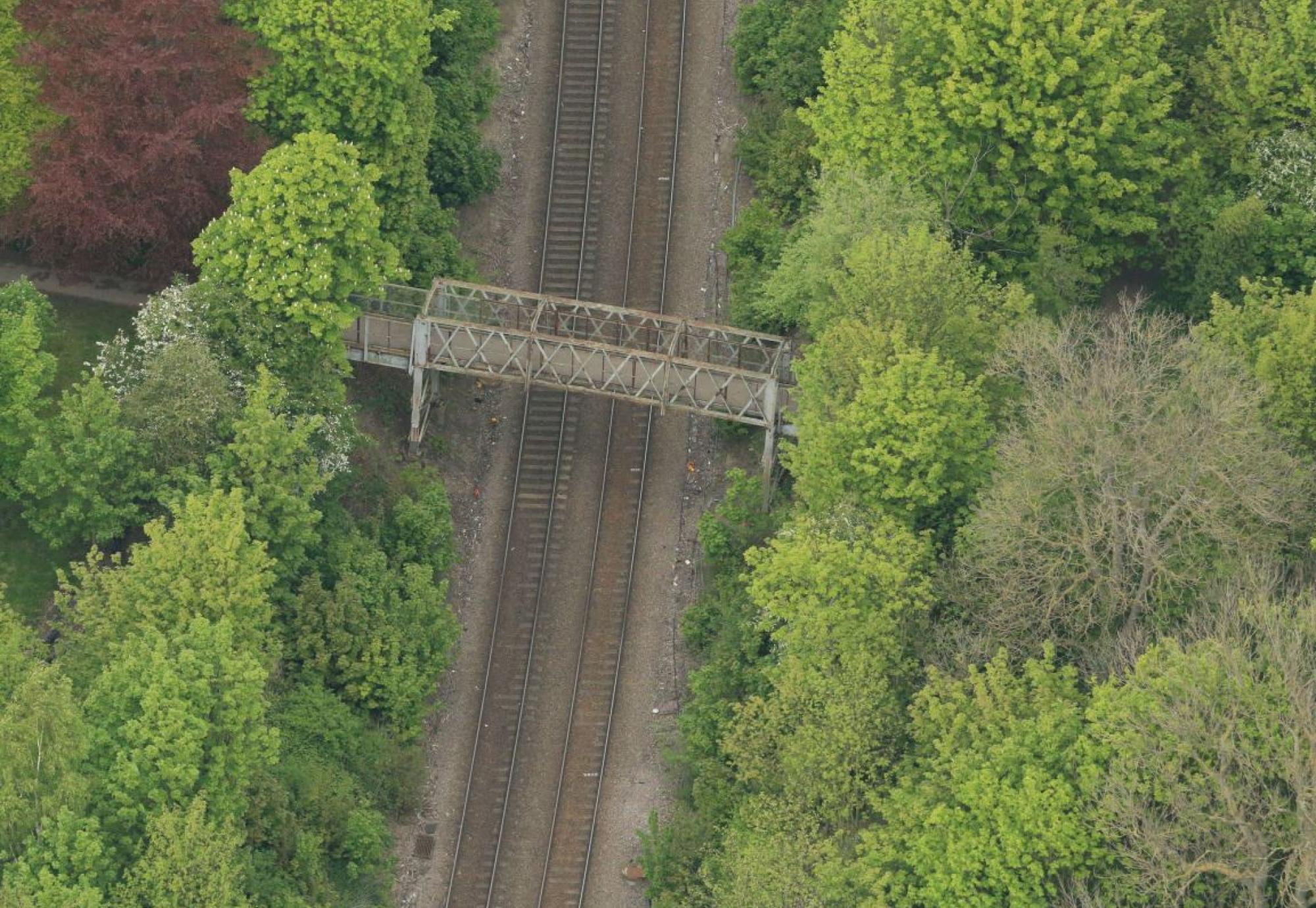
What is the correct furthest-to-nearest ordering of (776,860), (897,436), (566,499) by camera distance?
(566,499) < (897,436) < (776,860)

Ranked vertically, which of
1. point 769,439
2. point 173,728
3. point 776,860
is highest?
point 769,439

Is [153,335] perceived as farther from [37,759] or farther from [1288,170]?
[1288,170]

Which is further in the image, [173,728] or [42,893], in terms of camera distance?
[173,728]

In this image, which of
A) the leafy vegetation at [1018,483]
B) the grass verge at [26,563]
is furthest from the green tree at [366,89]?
the leafy vegetation at [1018,483]

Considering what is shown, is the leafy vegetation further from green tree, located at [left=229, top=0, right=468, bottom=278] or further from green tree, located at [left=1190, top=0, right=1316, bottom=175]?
green tree, located at [left=229, top=0, right=468, bottom=278]

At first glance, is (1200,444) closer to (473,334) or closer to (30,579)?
(473,334)

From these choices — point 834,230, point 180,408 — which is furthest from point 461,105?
point 180,408

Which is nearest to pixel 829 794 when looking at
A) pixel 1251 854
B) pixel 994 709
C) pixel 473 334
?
pixel 994 709
